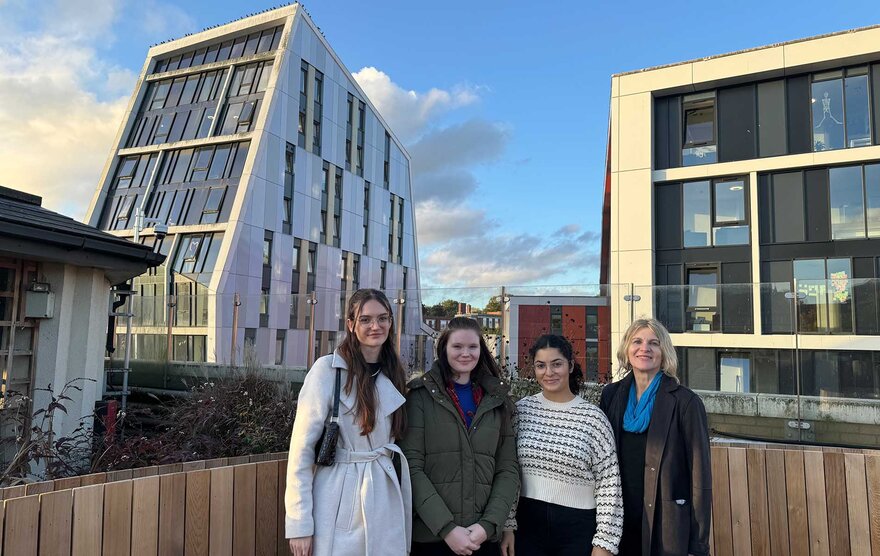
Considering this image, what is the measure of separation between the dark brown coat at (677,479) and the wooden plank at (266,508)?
6.23 feet

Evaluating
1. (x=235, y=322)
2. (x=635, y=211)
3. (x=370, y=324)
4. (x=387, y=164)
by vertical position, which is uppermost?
(x=387, y=164)

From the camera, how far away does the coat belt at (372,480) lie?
2.44 meters

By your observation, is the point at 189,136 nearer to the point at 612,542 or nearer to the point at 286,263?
the point at 286,263

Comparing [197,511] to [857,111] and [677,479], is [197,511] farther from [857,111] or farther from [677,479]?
[857,111]

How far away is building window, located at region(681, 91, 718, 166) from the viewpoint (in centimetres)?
1723

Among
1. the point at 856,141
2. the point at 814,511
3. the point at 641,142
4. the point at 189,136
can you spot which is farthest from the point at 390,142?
the point at 814,511

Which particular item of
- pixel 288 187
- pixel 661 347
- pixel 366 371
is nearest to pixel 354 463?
pixel 366 371

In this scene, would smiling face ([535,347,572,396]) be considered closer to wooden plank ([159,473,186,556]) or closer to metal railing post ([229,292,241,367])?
wooden plank ([159,473,186,556])

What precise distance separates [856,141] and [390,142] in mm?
24591

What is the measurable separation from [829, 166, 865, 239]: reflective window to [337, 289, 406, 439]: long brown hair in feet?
56.0

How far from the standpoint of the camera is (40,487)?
260cm

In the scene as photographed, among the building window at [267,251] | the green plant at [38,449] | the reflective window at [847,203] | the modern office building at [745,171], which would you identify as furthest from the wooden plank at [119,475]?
the building window at [267,251]

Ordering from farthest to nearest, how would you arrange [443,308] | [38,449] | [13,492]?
[443,308], [38,449], [13,492]

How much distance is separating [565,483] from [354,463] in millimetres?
1072
